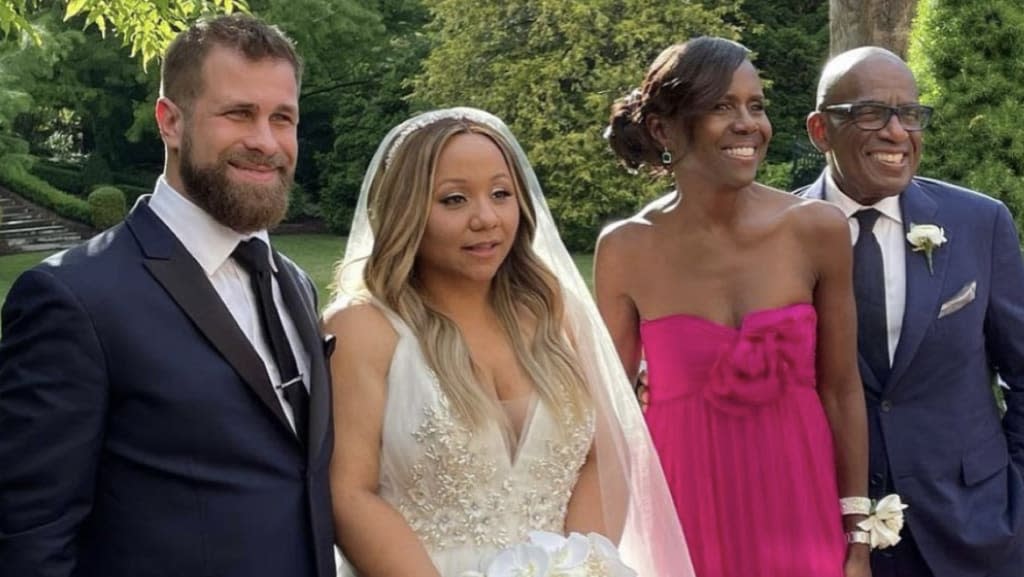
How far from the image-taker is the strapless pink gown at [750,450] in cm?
343

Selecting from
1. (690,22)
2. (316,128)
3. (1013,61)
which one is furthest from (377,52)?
(1013,61)

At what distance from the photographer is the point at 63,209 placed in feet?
106

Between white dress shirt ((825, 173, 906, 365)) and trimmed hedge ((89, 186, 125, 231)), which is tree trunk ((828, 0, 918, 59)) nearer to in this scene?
white dress shirt ((825, 173, 906, 365))

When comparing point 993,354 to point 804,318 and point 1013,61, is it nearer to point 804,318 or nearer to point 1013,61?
point 804,318

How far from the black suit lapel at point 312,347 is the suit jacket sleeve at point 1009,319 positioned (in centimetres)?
194

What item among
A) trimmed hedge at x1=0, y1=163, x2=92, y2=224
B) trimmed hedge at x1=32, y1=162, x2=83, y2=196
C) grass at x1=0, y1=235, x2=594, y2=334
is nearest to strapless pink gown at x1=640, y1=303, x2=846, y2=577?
grass at x1=0, y1=235, x2=594, y2=334

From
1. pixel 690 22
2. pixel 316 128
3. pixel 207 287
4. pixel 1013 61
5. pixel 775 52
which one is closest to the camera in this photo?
pixel 207 287

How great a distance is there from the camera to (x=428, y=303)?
3104 mm

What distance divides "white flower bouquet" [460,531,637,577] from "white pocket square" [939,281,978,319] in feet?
4.29

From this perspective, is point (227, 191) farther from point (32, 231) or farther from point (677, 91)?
point (32, 231)

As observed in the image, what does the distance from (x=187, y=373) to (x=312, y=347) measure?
0.35m

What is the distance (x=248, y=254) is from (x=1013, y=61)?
4.13 m

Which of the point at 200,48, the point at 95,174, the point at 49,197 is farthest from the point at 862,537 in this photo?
the point at 95,174

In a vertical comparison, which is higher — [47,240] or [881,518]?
[881,518]
